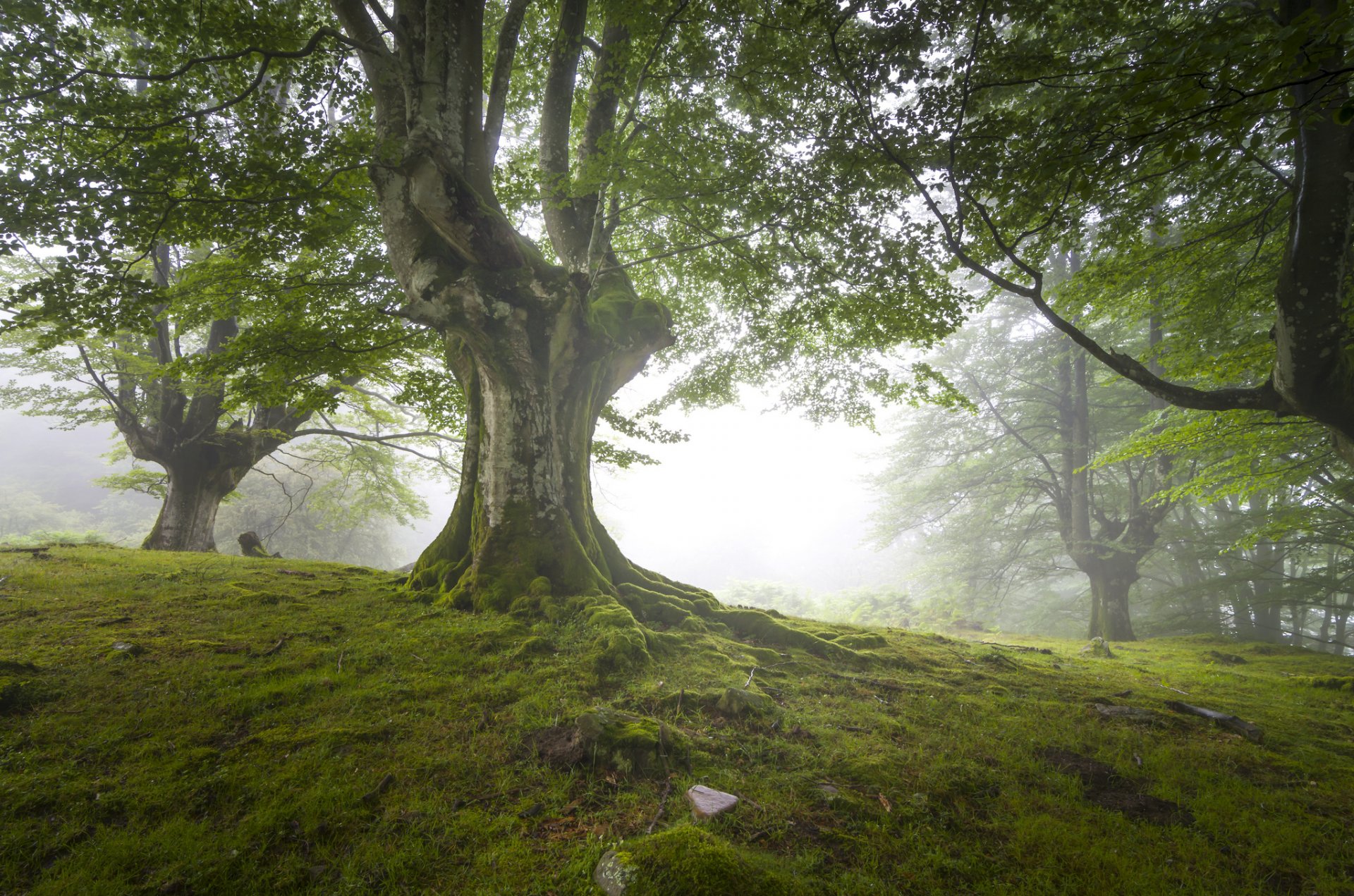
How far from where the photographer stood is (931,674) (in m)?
5.16

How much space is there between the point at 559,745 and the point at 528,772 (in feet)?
0.85

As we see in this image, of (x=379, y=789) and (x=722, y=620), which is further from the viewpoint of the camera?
(x=722, y=620)

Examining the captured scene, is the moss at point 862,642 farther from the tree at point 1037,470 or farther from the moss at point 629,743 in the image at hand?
A: the tree at point 1037,470

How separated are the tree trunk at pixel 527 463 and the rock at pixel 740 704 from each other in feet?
6.81

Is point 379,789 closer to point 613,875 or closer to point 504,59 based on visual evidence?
point 613,875

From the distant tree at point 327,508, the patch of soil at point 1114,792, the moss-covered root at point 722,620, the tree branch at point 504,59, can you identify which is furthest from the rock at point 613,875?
the distant tree at point 327,508

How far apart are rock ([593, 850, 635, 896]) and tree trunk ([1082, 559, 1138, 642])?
1555 cm

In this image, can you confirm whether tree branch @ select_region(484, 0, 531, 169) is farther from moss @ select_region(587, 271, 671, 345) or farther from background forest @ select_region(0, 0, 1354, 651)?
moss @ select_region(587, 271, 671, 345)

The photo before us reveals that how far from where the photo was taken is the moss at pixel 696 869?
1893mm

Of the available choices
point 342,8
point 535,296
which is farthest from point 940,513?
point 342,8

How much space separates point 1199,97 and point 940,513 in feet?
51.7

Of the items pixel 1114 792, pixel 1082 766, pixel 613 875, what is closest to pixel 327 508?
pixel 613 875

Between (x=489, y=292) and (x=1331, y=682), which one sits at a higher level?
(x=489, y=292)

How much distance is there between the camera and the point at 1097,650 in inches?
338
